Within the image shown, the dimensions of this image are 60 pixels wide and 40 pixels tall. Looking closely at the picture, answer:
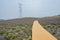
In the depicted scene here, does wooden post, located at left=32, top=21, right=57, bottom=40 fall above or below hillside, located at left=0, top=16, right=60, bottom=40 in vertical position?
above

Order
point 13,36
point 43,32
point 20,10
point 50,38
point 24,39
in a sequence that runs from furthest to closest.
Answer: point 20,10, point 13,36, point 24,39, point 43,32, point 50,38

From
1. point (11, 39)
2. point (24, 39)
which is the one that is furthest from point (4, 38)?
point (24, 39)

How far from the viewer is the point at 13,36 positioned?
33.0ft

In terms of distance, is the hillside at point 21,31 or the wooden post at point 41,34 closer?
the wooden post at point 41,34

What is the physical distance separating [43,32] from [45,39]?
158mm

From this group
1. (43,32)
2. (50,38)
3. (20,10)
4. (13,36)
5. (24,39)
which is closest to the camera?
(50,38)

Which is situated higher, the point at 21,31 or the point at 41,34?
the point at 41,34

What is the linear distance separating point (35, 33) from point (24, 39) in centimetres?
570

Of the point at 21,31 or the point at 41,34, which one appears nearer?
the point at 41,34

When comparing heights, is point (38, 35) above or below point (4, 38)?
above

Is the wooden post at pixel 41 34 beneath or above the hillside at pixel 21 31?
above

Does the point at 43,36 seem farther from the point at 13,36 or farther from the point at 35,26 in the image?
the point at 13,36

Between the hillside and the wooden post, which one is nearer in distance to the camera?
the wooden post

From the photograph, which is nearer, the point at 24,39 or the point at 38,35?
the point at 38,35
